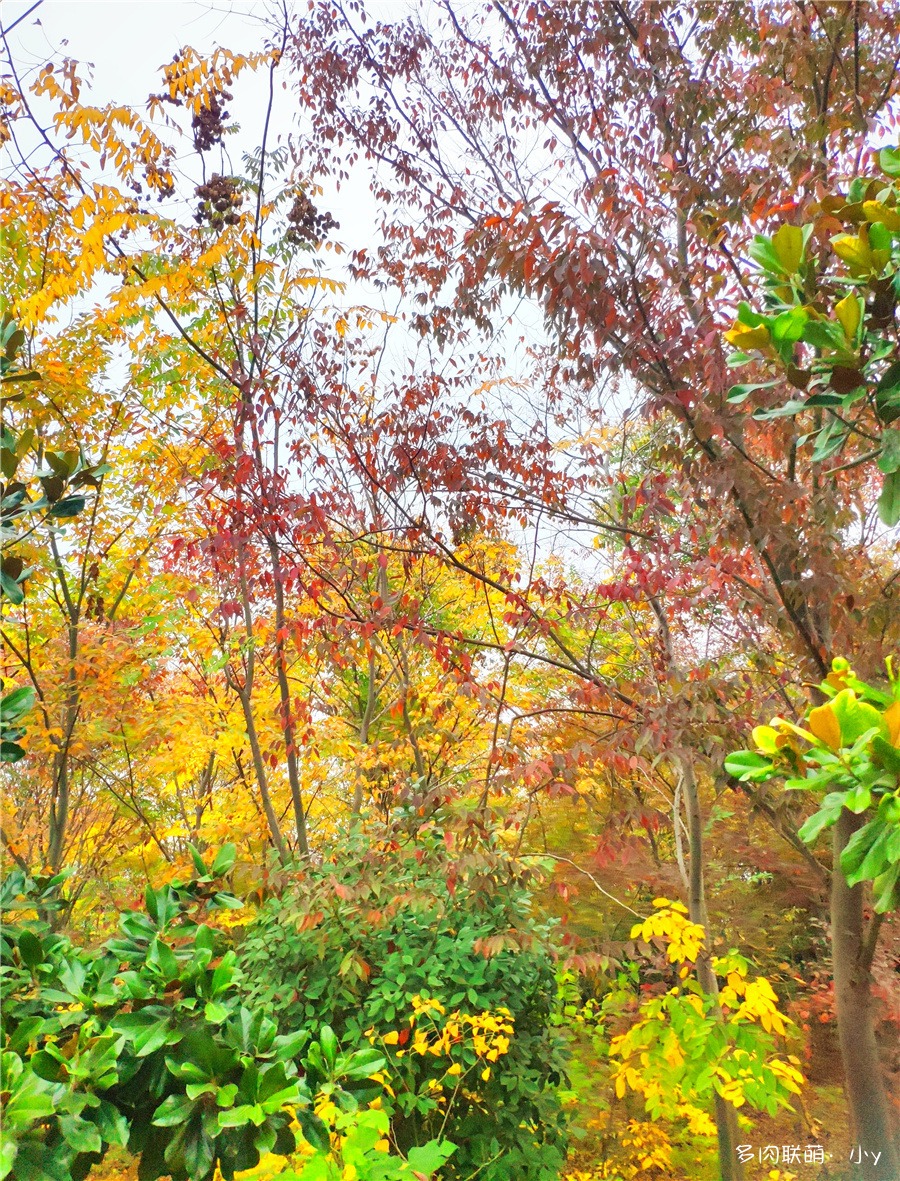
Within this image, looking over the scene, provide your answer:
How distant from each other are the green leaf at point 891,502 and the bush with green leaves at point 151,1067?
84cm

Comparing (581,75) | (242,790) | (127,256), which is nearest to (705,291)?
(581,75)

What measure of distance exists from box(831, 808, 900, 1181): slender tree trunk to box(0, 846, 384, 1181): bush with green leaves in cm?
187

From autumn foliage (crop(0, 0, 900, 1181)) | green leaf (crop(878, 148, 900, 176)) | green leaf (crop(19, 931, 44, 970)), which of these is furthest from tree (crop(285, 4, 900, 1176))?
green leaf (crop(19, 931, 44, 970))

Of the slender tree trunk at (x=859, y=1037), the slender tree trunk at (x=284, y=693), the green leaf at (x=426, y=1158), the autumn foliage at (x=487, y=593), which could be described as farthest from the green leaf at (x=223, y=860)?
the slender tree trunk at (x=859, y=1037)

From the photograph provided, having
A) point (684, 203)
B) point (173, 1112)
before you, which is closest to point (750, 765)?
point (173, 1112)

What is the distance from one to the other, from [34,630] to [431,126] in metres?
3.43

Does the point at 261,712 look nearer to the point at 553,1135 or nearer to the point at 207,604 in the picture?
the point at 207,604

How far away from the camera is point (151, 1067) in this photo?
805mm

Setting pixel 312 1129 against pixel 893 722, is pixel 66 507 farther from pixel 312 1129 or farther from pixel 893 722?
pixel 893 722

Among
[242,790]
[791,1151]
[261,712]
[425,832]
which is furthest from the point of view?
[242,790]

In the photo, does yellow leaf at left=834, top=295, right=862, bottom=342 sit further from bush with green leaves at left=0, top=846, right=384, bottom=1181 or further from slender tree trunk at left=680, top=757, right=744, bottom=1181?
slender tree trunk at left=680, top=757, right=744, bottom=1181

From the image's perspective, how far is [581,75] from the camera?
2.38m

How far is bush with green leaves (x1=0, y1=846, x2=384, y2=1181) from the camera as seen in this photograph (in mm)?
695

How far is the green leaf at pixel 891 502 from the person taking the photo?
2.27 feet
